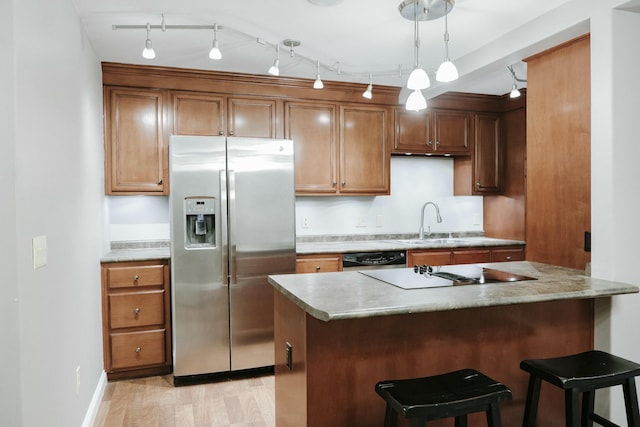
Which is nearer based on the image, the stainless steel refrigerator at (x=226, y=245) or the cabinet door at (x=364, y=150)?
the stainless steel refrigerator at (x=226, y=245)

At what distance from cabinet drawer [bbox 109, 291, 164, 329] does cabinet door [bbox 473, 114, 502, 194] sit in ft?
10.9

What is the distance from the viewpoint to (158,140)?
368 cm

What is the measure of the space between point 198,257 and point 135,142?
3.75ft

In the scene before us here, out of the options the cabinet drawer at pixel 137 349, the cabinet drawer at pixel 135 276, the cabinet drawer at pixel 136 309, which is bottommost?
the cabinet drawer at pixel 137 349

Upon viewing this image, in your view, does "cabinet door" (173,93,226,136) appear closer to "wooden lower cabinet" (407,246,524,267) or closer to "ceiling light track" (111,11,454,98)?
"ceiling light track" (111,11,454,98)

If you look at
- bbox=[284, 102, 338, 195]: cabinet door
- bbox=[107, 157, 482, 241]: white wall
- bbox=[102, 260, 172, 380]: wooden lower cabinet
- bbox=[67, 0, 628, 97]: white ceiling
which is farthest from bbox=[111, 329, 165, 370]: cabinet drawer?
bbox=[67, 0, 628, 97]: white ceiling

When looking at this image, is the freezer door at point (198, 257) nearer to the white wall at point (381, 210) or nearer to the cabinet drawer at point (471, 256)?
the white wall at point (381, 210)

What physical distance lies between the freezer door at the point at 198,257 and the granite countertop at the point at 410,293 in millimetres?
1295

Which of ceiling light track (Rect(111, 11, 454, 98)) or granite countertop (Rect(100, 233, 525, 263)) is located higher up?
ceiling light track (Rect(111, 11, 454, 98))

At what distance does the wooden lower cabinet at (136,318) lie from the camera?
3312 mm

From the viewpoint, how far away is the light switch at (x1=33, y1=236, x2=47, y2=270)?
1640 millimetres

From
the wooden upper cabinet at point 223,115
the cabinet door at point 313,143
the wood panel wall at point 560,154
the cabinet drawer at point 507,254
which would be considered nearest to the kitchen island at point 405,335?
the wood panel wall at point 560,154

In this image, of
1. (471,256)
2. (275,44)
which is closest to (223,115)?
(275,44)

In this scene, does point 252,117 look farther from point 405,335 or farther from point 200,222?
point 405,335
